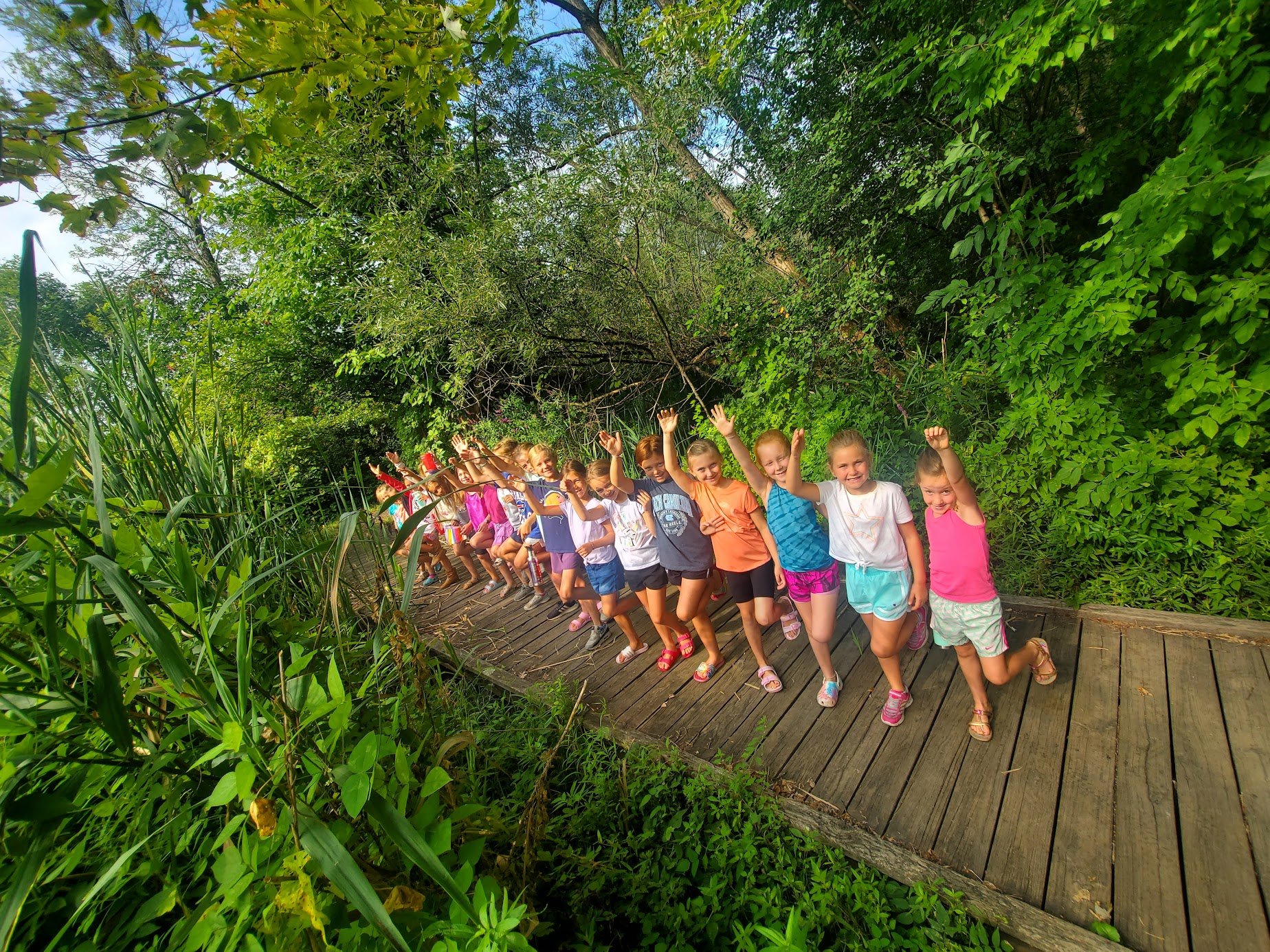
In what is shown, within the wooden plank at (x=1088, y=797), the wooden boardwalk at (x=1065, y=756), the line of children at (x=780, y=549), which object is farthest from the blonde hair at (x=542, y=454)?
the wooden plank at (x=1088, y=797)

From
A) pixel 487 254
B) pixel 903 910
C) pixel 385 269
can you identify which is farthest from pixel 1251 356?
pixel 385 269

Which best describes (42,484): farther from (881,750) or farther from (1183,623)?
(1183,623)

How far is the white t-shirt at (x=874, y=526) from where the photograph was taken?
2.67 m

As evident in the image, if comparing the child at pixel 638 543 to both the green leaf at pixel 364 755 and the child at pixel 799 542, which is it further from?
the green leaf at pixel 364 755

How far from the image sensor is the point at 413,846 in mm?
1027

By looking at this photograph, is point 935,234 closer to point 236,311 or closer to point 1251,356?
point 1251,356

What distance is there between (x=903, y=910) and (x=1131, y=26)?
487 cm

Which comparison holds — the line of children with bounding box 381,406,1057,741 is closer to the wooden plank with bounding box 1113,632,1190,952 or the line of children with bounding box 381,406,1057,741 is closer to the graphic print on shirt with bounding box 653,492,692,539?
the graphic print on shirt with bounding box 653,492,692,539

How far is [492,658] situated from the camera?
434cm

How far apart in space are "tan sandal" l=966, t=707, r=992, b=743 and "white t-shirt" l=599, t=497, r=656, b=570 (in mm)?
1956

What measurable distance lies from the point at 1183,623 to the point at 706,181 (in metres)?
6.83

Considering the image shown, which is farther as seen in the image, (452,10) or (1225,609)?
(1225,609)

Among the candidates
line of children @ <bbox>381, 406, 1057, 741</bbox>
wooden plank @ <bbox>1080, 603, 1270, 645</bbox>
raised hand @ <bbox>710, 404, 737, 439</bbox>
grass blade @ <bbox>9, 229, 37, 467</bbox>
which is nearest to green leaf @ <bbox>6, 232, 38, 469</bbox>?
grass blade @ <bbox>9, 229, 37, 467</bbox>

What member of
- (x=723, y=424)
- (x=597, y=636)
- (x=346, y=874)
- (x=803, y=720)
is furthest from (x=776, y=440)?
(x=346, y=874)
